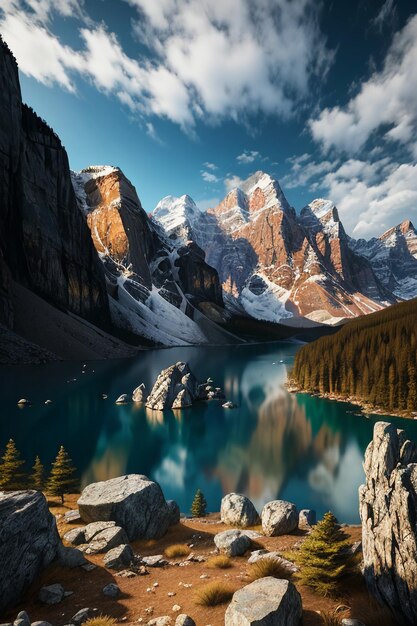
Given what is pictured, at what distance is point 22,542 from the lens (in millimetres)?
11195

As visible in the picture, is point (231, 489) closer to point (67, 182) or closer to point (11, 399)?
point (11, 399)

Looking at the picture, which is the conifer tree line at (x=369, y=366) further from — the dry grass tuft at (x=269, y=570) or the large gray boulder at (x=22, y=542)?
the large gray boulder at (x=22, y=542)

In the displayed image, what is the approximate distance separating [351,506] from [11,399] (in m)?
51.7

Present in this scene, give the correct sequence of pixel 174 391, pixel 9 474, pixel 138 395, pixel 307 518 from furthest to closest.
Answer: pixel 138 395 < pixel 174 391 < pixel 9 474 < pixel 307 518

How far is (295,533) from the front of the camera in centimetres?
1756

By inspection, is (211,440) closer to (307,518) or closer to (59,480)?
(59,480)

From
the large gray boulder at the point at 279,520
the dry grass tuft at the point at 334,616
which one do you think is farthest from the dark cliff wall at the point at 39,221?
the dry grass tuft at the point at 334,616

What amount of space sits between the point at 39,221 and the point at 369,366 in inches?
5005

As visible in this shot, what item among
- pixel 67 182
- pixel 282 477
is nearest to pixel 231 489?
pixel 282 477

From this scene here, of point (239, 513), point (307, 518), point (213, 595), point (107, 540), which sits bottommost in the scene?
point (307, 518)

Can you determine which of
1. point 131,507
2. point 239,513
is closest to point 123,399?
point 239,513

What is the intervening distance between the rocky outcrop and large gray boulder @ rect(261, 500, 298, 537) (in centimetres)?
714

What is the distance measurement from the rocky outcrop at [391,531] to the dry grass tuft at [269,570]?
2512mm

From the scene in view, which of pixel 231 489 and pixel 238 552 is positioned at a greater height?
pixel 238 552
